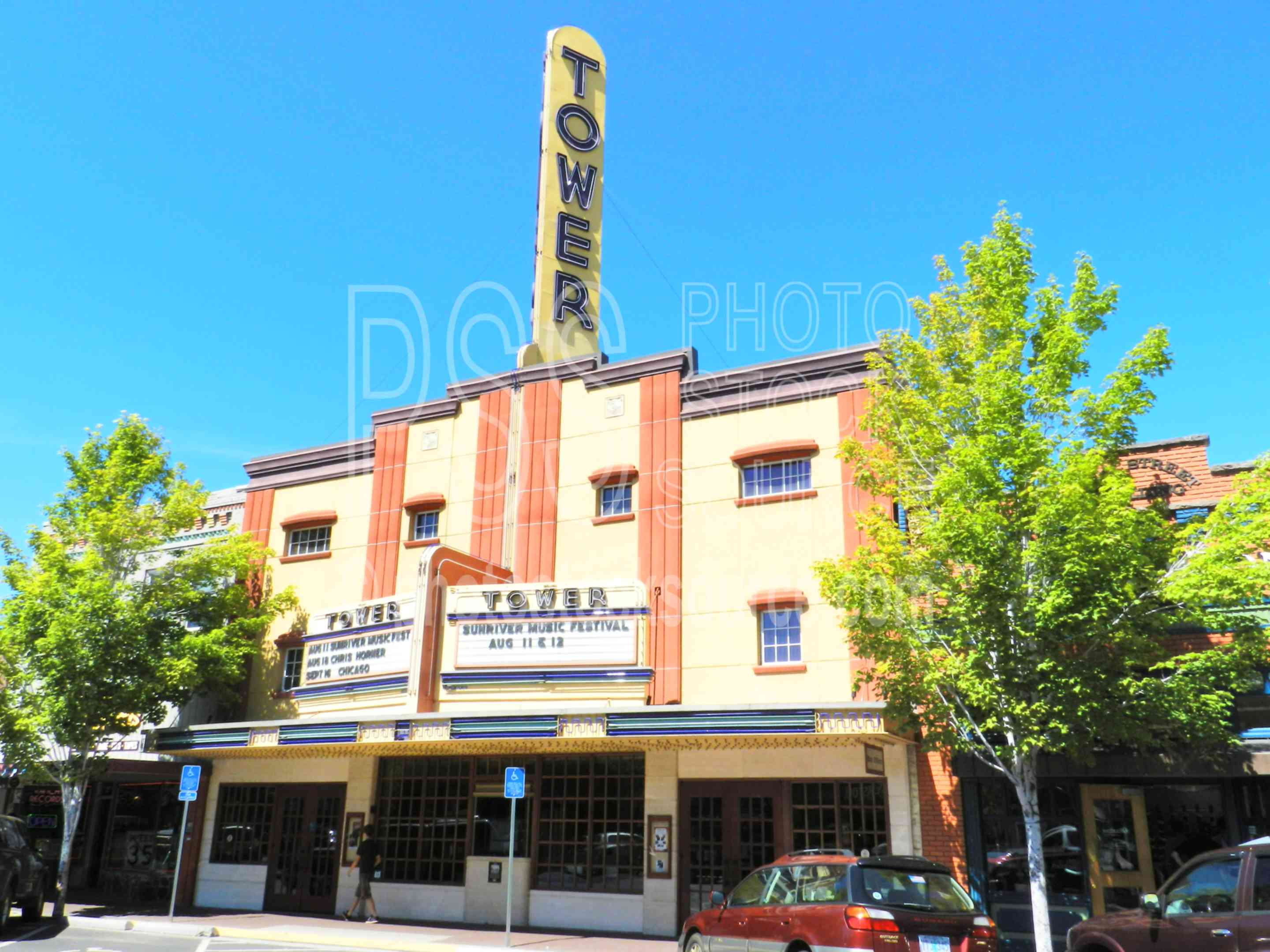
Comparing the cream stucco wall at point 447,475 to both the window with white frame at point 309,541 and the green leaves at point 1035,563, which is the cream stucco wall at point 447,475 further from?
the green leaves at point 1035,563

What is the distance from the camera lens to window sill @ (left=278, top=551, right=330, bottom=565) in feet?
81.1

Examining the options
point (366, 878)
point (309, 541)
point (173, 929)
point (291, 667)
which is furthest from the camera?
point (309, 541)

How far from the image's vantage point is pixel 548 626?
19.2m

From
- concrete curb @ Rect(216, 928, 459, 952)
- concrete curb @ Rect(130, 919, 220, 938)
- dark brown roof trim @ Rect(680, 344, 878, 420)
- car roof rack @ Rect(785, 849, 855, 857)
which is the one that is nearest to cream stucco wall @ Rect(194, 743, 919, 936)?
concrete curb @ Rect(216, 928, 459, 952)

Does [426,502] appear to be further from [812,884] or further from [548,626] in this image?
[812,884]

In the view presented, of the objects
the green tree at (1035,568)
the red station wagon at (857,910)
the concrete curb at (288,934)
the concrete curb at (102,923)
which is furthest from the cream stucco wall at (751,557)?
the concrete curb at (102,923)

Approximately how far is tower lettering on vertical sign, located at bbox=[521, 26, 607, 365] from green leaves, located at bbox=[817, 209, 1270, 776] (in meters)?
12.0

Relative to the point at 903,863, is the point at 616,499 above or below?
above

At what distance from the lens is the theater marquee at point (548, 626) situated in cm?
1880

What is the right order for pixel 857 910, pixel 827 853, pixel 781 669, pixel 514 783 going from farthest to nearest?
1. pixel 781 669
2. pixel 514 783
3. pixel 827 853
4. pixel 857 910

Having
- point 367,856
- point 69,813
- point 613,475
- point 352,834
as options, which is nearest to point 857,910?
Answer: point 613,475

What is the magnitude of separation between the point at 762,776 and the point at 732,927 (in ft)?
20.5

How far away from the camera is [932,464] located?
15.9m

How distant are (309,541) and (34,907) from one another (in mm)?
9811
